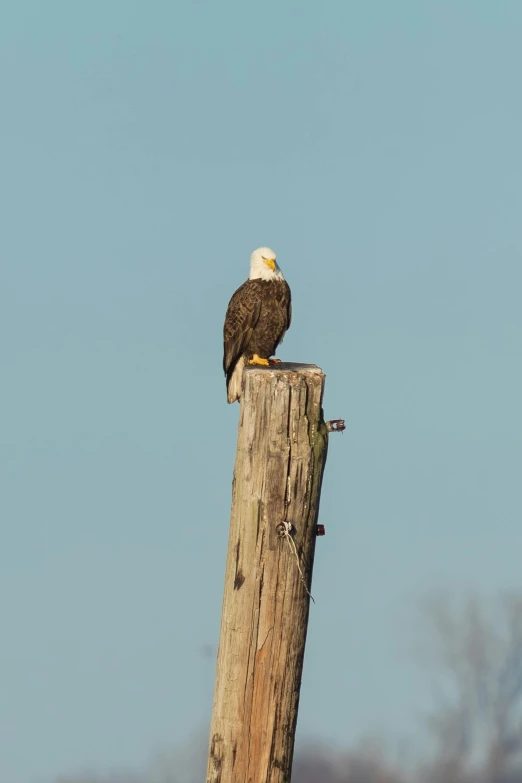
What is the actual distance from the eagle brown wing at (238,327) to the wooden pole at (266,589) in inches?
187

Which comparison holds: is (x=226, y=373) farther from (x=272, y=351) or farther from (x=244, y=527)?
(x=244, y=527)

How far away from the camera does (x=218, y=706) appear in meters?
5.79

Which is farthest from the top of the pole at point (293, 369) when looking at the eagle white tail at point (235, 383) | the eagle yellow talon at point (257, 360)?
the eagle white tail at point (235, 383)

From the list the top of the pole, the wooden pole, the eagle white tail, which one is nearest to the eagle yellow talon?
the eagle white tail

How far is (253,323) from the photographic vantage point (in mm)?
10672

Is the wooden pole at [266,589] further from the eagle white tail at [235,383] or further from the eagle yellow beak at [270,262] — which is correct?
the eagle yellow beak at [270,262]

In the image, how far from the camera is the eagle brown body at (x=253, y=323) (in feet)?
34.8

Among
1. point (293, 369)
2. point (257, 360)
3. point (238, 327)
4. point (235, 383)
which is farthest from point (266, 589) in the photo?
point (238, 327)

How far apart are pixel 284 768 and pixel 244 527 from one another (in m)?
1.32

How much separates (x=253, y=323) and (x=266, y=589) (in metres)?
5.27

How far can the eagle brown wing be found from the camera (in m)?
10.6

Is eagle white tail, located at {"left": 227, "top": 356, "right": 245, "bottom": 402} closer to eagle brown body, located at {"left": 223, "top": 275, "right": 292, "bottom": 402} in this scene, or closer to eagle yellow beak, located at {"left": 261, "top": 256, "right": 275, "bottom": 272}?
eagle brown body, located at {"left": 223, "top": 275, "right": 292, "bottom": 402}

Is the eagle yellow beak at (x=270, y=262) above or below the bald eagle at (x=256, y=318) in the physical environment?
above

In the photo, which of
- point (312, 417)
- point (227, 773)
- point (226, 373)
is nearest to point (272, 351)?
point (226, 373)
